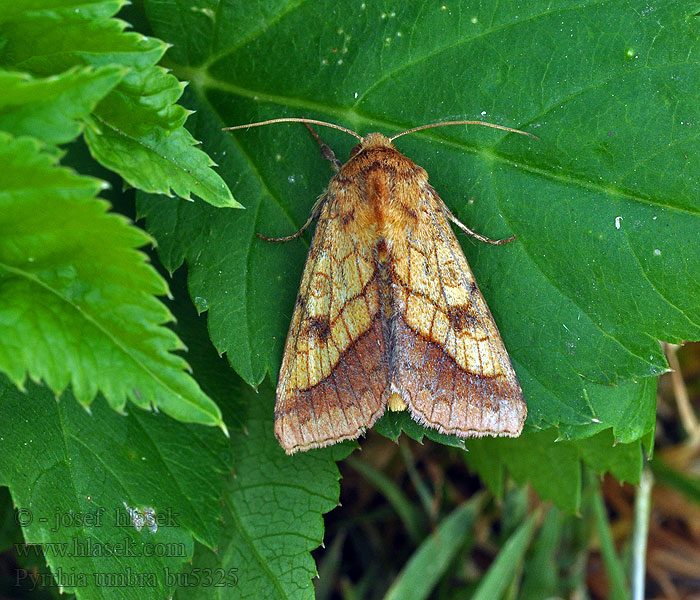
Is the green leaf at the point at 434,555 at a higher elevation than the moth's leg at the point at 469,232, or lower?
lower

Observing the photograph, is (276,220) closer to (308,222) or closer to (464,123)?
(308,222)

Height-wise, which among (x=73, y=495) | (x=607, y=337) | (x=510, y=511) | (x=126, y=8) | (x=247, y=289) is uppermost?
(x=126, y=8)

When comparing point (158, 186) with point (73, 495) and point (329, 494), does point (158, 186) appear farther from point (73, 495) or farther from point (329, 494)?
point (329, 494)

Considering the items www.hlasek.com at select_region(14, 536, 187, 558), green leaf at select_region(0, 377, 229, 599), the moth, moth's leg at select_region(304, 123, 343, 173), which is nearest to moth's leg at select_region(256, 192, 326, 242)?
the moth

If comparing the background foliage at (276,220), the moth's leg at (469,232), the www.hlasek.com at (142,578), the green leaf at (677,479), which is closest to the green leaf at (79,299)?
the background foliage at (276,220)

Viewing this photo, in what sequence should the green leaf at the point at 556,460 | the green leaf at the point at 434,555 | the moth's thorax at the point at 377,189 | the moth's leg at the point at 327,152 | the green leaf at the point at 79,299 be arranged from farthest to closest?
1. the green leaf at the point at 434,555
2. the green leaf at the point at 556,460
3. the moth's leg at the point at 327,152
4. the moth's thorax at the point at 377,189
5. the green leaf at the point at 79,299

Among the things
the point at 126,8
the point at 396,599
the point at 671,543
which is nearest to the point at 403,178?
the point at 126,8

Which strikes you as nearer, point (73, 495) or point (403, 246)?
point (73, 495)

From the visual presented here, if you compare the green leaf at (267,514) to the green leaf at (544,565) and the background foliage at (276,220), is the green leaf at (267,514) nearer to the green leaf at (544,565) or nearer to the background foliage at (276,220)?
the background foliage at (276,220)
